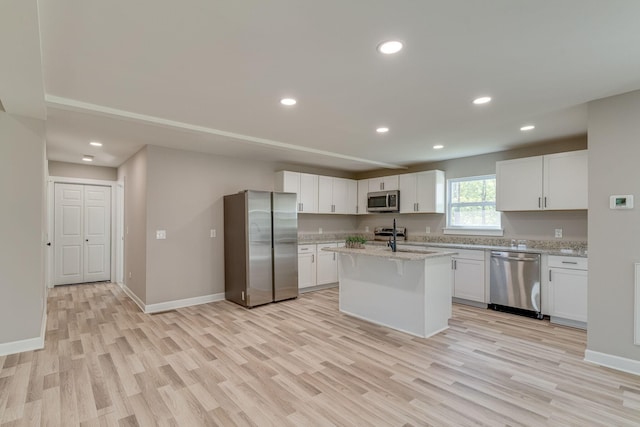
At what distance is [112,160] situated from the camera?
5695 millimetres

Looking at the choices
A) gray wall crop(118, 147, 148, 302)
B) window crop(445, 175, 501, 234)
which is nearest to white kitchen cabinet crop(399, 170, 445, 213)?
window crop(445, 175, 501, 234)

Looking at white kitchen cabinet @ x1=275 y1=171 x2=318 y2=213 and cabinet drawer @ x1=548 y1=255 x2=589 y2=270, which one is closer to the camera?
cabinet drawer @ x1=548 y1=255 x2=589 y2=270

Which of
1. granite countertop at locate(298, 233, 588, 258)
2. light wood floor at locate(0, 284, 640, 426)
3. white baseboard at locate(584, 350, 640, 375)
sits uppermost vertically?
granite countertop at locate(298, 233, 588, 258)

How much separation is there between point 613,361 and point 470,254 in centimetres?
216

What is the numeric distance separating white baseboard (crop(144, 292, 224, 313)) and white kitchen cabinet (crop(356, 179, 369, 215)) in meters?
3.49

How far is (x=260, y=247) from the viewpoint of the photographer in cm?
480

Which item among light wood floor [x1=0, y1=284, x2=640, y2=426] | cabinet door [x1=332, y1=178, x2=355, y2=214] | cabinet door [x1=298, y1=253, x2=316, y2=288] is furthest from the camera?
cabinet door [x1=332, y1=178, x2=355, y2=214]

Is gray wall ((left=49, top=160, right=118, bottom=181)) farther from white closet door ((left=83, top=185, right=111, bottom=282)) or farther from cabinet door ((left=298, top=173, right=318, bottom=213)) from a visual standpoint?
cabinet door ((left=298, top=173, right=318, bottom=213))

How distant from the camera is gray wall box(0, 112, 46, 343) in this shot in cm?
310

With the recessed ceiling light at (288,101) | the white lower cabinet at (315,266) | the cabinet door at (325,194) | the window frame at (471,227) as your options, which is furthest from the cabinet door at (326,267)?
the recessed ceiling light at (288,101)

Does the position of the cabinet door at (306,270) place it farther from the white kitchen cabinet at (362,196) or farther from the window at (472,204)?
the window at (472,204)

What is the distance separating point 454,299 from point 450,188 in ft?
6.65

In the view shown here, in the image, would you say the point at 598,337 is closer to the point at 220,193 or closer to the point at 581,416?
the point at 581,416

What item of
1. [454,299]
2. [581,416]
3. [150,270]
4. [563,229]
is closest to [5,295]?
[150,270]
